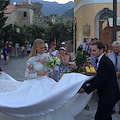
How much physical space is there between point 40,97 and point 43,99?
0.89 feet

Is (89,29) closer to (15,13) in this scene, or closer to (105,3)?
(105,3)

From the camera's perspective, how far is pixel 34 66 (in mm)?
5086

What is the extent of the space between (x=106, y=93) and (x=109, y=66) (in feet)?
1.49

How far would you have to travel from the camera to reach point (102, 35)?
1873cm

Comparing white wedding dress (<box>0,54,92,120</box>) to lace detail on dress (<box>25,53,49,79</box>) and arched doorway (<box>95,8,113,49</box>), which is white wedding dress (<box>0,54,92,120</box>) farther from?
arched doorway (<box>95,8,113,49</box>)

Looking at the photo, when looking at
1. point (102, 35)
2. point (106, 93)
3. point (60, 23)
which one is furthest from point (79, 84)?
point (60, 23)

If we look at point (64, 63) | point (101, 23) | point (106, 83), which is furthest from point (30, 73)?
point (101, 23)

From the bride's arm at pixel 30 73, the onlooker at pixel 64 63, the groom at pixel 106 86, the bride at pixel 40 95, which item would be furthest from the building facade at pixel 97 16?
the groom at pixel 106 86

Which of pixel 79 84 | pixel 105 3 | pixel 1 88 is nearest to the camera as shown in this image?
pixel 79 84

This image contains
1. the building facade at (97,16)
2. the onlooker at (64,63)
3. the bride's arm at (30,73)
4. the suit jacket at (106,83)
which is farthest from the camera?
the building facade at (97,16)

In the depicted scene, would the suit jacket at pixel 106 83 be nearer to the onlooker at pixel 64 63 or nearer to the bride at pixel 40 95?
the bride at pixel 40 95

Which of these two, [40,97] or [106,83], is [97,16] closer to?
[40,97]

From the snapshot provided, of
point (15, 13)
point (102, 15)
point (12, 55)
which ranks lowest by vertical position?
point (12, 55)

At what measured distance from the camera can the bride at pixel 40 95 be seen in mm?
4258
